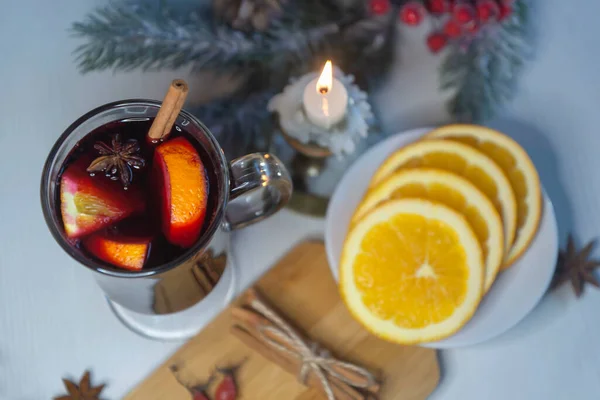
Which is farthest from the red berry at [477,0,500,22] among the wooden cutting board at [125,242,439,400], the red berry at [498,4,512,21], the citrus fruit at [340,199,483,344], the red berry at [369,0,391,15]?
the wooden cutting board at [125,242,439,400]

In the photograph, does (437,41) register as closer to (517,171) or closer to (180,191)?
(517,171)

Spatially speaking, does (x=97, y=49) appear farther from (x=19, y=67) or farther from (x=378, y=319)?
(x=378, y=319)

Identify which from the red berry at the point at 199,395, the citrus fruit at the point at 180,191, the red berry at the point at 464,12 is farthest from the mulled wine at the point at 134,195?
the red berry at the point at 464,12

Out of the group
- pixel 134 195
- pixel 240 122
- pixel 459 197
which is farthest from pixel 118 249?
pixel 459 197

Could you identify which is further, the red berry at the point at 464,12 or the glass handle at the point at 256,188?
the red berry at the point at 464,12

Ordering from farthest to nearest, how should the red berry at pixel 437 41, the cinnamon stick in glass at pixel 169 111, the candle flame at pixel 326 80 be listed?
the red berry at pixel 437 41 < the candle flame at pixel 326 80 < the cinnamon stick in glass at pixel 169 111

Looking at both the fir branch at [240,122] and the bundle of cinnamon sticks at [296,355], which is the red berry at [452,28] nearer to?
the fir branch at [240,122]
